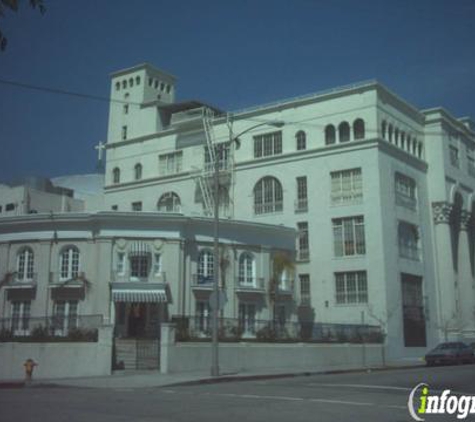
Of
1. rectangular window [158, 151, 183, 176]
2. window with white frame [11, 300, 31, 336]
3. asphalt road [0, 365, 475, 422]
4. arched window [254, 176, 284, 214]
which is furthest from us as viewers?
rectangular window [158, 151, 183, 176]

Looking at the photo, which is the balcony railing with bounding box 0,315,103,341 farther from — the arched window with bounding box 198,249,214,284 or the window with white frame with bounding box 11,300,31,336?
the arched window with bounding box 198,249,214,284

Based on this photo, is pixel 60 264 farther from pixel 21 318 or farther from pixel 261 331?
pixel 261 331

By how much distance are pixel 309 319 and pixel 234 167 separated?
1447 cm

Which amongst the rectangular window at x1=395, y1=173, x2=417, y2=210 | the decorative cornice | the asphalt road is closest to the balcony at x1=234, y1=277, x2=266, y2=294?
the rectangular window at x1=395, y1=173, x2=417, y2=210

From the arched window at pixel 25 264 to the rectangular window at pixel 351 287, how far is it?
21.7 meters

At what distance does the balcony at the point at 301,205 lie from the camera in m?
51.0

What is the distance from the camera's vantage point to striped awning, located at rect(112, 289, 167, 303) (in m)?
38.2

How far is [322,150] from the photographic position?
5069 cm

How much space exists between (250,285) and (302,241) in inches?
369

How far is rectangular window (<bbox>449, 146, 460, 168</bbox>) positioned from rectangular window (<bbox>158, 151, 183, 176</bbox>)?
76.9ft

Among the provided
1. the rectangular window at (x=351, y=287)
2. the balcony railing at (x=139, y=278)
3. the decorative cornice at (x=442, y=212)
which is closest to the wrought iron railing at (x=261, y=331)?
the balcony railing at (x=139, y=278)

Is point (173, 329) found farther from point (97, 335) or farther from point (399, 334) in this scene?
point (399, 334)

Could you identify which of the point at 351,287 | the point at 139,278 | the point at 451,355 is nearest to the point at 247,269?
the point at 139,278

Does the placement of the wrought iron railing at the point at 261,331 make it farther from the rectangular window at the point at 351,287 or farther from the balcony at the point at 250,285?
→ the rectangular window at the point at 351,287
